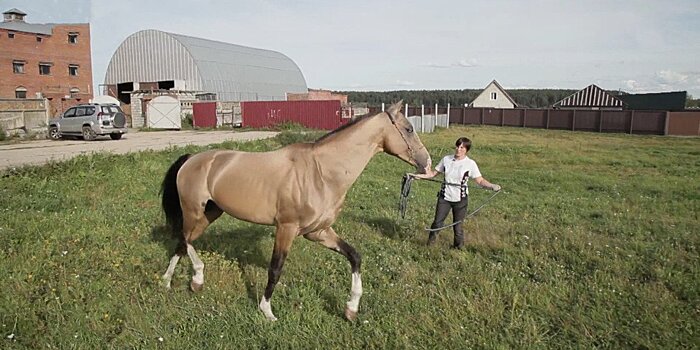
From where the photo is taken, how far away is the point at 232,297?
5.04 m

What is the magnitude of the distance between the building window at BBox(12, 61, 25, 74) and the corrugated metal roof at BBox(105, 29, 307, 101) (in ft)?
24.4

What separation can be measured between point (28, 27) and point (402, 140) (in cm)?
5788

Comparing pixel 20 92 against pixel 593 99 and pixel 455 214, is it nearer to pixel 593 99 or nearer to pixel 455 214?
pixel 455 214

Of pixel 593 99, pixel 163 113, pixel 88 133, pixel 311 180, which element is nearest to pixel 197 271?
pixel 311 180

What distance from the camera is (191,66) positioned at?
4619cm

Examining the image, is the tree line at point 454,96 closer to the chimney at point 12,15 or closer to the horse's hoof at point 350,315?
the chimney at point 12,15

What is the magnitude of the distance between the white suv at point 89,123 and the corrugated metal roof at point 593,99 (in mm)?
57110

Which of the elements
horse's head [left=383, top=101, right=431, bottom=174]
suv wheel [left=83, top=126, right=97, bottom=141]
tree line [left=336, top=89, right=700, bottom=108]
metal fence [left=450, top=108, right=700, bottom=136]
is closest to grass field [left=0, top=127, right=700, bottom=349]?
horse's head [left=383, top=101, right=431, bottom=174]

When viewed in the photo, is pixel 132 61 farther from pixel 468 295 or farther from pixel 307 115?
pixel 468 295

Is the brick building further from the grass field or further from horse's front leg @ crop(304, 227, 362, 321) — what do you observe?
horse's front leg @ crop(304, 227, 362, 321)

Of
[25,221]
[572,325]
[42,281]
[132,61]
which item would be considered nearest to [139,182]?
[25,221]

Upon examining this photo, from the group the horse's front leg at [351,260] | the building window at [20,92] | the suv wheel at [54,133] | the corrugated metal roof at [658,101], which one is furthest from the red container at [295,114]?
Answer: the corrugated metal roof at [658,101]

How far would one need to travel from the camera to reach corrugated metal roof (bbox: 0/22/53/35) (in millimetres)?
46641

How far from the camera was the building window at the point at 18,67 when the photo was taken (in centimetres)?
4462
